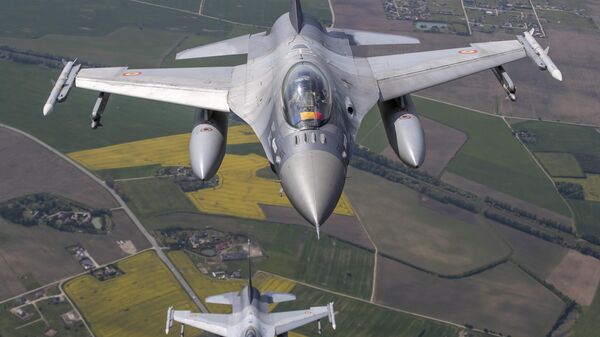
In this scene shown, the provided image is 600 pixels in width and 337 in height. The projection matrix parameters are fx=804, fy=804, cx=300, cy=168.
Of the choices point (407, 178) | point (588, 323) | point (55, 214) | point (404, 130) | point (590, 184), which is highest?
point (590, 184)

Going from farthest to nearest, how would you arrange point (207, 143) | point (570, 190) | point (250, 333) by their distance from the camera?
point (570, 190) < point (250, 333) < point (207, 143)

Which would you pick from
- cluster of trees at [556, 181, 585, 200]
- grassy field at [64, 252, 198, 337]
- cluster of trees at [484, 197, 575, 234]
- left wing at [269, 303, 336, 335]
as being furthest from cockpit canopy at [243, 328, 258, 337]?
cluster of trees at [556, 181, 585, 200]

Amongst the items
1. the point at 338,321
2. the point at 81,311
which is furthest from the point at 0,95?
the point at 338,321

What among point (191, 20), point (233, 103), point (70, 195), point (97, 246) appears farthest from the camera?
point (191, 20)

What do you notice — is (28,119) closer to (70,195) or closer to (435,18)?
(70,195)

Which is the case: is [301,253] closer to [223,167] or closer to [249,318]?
[223,167]

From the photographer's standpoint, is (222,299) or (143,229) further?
(143,229)

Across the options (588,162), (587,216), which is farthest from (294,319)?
(588,162)

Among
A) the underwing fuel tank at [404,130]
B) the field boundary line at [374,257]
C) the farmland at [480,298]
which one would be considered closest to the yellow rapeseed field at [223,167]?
the field boundary line at [374,257]
